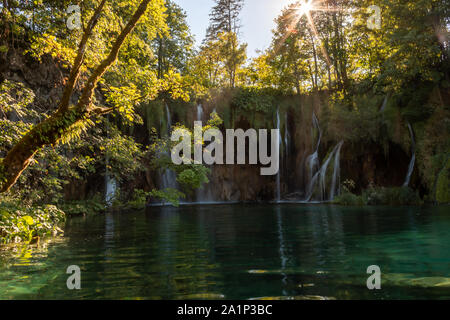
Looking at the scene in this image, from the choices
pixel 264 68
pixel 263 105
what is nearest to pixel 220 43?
pixel 264 68

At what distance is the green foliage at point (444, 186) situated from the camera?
1465cm

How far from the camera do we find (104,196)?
17391mm

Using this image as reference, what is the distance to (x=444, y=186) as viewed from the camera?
582 inches

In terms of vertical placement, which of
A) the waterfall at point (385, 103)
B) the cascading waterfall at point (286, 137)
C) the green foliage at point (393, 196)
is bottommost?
the green foliage at point (393, 196)

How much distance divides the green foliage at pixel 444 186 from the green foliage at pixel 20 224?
16.1 metres

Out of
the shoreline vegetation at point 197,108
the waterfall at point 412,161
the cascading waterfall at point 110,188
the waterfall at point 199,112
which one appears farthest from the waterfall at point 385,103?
A: the cascading waterfall at point 110,188

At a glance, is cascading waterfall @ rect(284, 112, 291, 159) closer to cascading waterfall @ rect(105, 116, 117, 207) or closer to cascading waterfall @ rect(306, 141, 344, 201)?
cascading waterfall @ rect(306, 141, 344, 201)

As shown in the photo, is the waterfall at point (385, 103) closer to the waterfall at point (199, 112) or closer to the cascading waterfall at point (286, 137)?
the cascading waterfall at point (286, 137)

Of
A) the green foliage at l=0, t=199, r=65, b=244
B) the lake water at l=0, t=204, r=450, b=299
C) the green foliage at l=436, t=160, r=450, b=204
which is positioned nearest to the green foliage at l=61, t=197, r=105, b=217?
the green foliage at l=0, t=199, r=65, b=244

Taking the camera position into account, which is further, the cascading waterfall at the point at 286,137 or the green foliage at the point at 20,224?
the cascading waterfall at the point at 286,137

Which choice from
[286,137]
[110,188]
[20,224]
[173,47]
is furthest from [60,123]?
[173,47]

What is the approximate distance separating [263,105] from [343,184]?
10.1 metres
